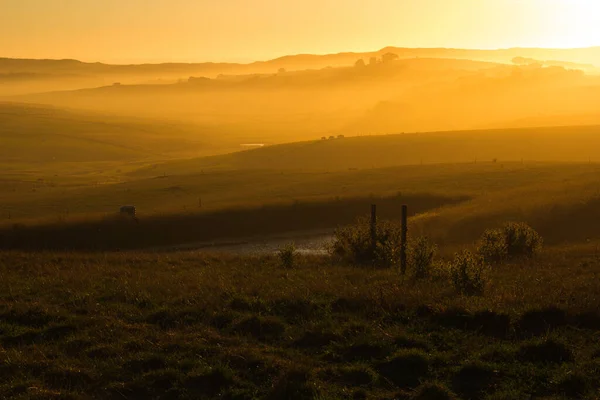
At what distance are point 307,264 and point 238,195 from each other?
44.6 metres

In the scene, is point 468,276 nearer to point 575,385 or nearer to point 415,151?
point 575,385

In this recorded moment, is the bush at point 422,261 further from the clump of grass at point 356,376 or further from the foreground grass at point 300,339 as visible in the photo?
the clump of grass at point 356,376

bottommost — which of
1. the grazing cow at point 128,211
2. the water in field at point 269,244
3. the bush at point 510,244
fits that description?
the water in field at point 269,244

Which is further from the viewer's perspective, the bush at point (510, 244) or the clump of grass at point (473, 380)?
the bush at point (510, 244)

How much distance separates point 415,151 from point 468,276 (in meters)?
102

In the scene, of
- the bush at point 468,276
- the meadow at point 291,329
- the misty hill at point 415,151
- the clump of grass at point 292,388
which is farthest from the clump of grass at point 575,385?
the misty hill at point 415,151

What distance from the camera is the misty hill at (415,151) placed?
360 feet

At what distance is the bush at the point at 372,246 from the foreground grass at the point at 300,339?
4767 millimetres

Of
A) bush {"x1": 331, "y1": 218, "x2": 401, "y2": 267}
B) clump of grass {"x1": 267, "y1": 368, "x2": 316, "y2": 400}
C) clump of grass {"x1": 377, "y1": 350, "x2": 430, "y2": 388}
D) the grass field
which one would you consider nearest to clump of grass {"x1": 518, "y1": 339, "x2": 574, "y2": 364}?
clump of grass {"x1": 377, "y1": 350, "x2": 430, "y2": 388}

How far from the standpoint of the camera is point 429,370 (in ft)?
38.5

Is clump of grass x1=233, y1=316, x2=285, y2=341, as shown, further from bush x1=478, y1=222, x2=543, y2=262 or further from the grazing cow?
the grazing cow

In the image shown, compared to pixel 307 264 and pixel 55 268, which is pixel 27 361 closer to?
pixel 55 268

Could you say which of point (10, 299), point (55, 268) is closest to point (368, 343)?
point (10, 299)

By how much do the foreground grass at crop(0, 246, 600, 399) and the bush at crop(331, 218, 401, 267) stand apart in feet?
15.6
